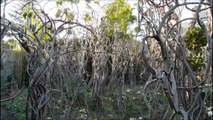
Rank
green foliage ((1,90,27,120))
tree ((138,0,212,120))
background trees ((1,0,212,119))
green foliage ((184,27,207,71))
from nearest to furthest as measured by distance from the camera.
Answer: tree ((138,0,212,120)), background trees ((1,0,212,119)), green foliage ((184,27,207,71)), green foliage ((1,90,27,120))

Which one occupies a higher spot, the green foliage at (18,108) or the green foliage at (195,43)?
the green foliage at (195,43)

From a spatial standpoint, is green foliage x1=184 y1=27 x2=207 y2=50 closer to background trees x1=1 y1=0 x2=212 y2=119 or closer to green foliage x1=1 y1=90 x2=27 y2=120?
background trees x1=1 y1=0 x2=212 y2=119

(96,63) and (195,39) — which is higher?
(195,39)

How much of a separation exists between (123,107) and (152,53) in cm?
132

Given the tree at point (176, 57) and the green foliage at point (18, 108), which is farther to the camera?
the green foliage at point (18, 108)

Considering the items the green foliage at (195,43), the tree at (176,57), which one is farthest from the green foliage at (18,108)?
the green foliage at (195,43)

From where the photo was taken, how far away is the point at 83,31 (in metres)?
5.21

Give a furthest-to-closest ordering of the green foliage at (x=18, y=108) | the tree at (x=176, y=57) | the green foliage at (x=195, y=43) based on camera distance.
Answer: the green foliage at (x=18, y=108) < the green foliage at (x=195, y=43) < the tree at (x=176, y=57)

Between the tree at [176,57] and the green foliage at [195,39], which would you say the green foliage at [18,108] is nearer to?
the tree at [176,57]

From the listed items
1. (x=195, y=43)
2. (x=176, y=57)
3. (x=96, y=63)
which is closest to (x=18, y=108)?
(x=96, y=63)

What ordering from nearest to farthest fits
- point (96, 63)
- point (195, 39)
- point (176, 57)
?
point (176, 57) → point (195, 39) → point (96, 63)

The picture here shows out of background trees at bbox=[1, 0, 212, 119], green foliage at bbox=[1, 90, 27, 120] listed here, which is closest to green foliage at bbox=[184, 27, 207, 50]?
background trees at bbox=[1, 0, 212, 119]

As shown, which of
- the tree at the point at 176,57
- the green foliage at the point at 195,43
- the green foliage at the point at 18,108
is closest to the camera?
the tree at the point at 176,57

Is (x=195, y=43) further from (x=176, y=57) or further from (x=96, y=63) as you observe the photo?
(x=96, y=63)
